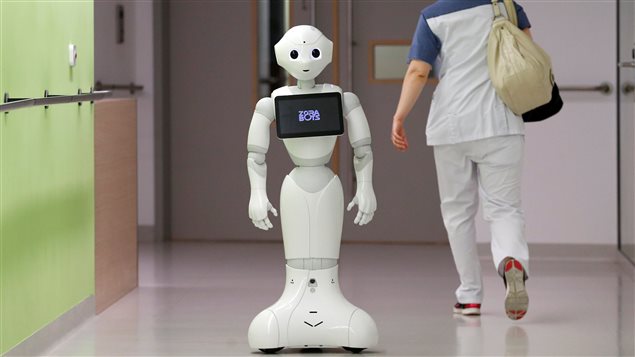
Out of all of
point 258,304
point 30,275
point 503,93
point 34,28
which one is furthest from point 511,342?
point 34,28

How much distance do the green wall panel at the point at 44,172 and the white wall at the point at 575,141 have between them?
2904mm

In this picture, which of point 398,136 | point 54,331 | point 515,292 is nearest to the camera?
point 54,331

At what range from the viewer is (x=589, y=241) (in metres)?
7.30

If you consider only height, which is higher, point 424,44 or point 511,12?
point 511,12

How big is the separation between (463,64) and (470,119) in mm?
238

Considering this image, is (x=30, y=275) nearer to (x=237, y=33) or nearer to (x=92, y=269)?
(x=92, y=269)

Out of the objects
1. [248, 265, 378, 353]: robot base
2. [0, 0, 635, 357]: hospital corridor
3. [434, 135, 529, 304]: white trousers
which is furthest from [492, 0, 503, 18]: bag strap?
[248, 265, 378, 353]: robot base

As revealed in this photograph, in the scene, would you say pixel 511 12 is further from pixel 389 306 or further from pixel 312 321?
pixel 312 321

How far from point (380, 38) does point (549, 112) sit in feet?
9.68

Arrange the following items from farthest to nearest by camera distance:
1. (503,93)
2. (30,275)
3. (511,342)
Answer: (503,93) → (511,342) → (30,275)

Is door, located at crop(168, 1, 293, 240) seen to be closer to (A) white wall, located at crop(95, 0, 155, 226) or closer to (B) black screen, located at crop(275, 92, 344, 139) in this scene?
(A) white wall, located at crop(95, 0, 155, 226)

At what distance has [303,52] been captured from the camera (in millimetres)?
4484

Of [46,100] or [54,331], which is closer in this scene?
[46,100]

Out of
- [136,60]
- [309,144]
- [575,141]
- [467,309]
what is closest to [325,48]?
[309,144]
